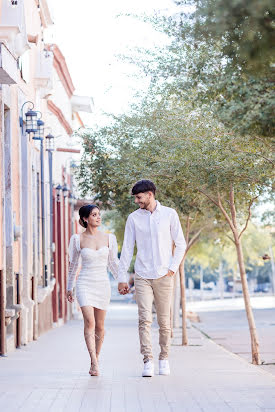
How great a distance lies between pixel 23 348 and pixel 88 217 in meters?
9.42

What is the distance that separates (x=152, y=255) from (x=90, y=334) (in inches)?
45.9

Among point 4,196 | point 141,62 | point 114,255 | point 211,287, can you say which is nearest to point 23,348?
point 4,196

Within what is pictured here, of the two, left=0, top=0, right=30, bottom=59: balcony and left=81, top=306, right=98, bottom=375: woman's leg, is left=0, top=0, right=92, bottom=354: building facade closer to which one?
left=0, top=0, right=30, bottom=59: balcony

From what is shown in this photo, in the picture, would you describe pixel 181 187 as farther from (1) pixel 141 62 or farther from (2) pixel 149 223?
(2) pixel 149 223

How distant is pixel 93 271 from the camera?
36.0 feet

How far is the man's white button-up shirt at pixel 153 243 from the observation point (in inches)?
412

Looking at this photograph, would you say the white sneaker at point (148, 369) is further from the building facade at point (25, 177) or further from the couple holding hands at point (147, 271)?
the building facade at point (25, 177)

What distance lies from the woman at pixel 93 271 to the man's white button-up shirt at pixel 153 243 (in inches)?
18.3

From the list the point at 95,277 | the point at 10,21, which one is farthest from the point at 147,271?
the point at 10,21

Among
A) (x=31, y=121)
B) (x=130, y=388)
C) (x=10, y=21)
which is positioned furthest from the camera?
(x=31, y=121)

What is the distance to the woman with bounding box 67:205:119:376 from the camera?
10828 millimetres

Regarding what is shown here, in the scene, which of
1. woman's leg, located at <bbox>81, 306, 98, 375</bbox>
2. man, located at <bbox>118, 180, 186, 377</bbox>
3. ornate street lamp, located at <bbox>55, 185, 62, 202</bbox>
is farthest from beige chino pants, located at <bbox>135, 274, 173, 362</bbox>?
ornate street lamp, located at <bbox>55, 185, 62, 202</bbox>

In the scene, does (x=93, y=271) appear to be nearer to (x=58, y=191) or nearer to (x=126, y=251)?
(x=126, y=251)

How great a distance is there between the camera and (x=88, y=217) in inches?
432
